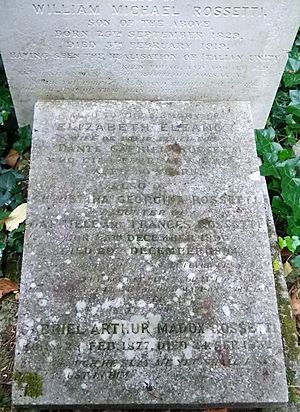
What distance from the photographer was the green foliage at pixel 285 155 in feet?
9.15

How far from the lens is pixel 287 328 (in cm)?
251

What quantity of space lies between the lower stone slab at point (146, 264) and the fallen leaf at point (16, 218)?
224mm

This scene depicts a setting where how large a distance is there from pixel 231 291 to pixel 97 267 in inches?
23.5

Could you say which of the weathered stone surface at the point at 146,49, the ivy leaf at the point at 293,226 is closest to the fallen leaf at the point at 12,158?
the weathered stone surface at the point at 146,49

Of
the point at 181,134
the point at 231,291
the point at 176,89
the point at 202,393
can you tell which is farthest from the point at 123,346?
the point at 176,89

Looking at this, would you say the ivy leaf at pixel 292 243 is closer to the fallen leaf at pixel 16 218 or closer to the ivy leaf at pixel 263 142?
the ivy leaf at pixel 263 142

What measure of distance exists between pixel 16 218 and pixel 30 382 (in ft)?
2.97

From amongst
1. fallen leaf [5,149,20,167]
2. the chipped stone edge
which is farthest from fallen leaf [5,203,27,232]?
the chipped stone edge

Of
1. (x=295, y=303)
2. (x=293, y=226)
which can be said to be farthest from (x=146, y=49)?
(x=295, y=303)

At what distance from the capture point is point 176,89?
117 inches

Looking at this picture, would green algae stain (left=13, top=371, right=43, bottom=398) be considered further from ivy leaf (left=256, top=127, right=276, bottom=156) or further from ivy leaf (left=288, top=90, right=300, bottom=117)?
ivy leaf (left=288, top=90, right=300, bottom=117)

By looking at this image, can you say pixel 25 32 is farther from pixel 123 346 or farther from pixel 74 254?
pixel 123 346

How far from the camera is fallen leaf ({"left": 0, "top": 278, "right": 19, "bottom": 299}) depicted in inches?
103

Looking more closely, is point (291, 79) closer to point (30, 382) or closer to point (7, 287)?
point (7, 287)
